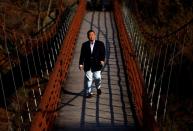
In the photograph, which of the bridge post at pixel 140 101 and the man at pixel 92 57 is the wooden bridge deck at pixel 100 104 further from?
the man at pixel 92 57

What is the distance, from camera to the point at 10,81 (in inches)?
1005

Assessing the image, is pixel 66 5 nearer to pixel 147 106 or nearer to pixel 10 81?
pixel 10 81

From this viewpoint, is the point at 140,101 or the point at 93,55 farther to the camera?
the point at 93,55

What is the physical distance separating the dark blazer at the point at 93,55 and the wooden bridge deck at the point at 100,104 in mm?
818

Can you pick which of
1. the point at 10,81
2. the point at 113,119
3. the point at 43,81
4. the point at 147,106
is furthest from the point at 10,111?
the point at 147,106

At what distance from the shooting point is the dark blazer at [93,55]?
11711mm

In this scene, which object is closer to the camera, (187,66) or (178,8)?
(187,66)

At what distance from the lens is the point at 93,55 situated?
1173 centimetres

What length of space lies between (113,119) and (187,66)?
19.5 meters

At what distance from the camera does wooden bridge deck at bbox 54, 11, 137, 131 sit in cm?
1078

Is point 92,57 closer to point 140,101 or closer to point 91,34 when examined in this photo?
point 91,34

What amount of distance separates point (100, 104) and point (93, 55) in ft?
3.53

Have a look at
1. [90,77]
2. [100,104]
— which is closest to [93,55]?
[90,77]

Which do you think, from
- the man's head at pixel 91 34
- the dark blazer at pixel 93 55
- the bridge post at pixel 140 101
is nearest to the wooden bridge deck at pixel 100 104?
the bridge post at pixel 140 101
